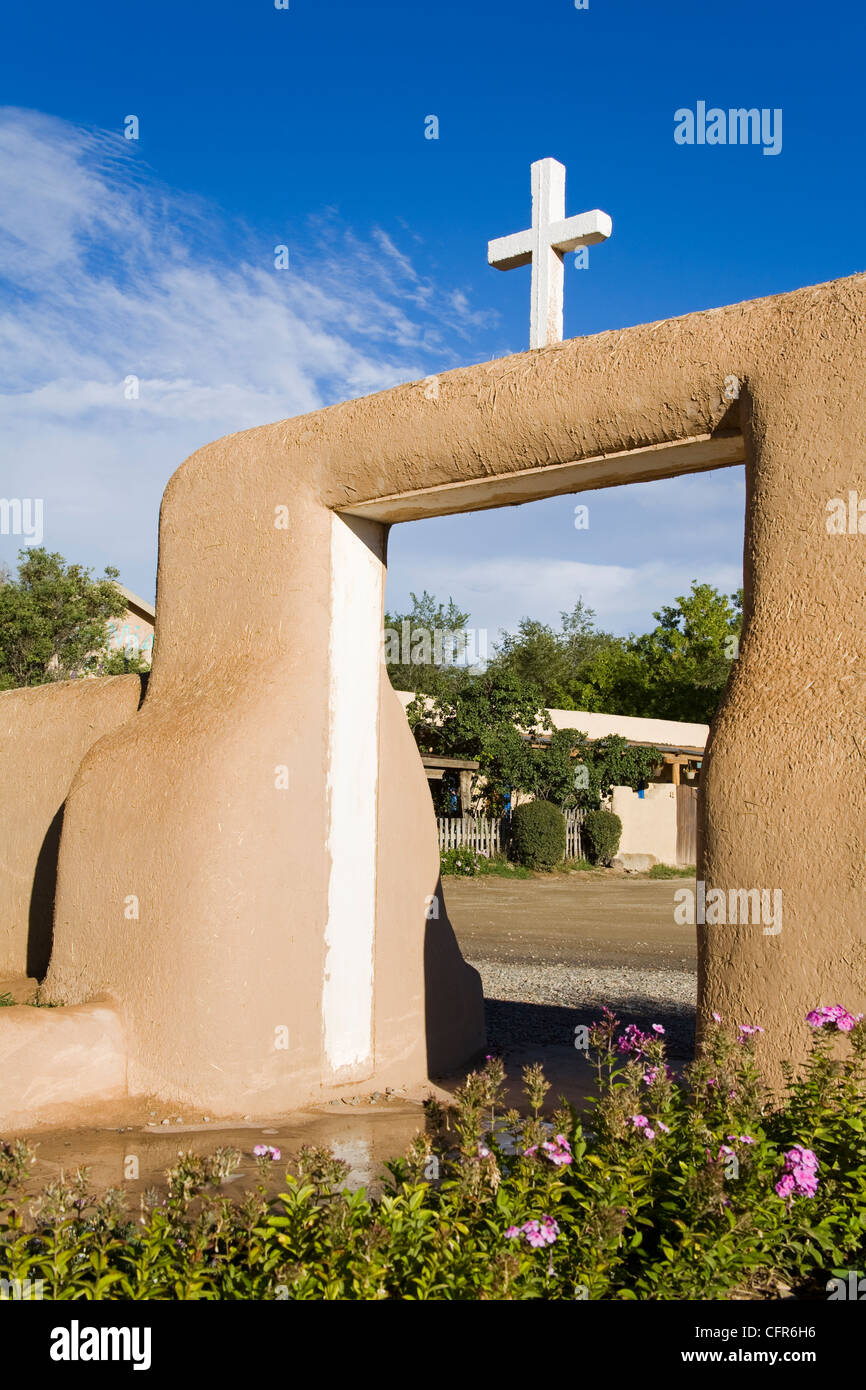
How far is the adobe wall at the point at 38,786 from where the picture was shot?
6.65 meters

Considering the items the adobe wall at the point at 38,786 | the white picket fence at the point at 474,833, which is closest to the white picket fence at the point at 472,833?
the white picket fence at the point at 474,833

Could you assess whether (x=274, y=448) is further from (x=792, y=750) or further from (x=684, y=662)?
(x=684, y=662)

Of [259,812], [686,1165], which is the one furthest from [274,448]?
[686,1165]

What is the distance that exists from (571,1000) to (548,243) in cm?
632

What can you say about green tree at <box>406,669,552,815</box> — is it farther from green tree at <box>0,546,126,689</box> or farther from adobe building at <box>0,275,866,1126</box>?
adobe building at <box>0,275,866,1126</box>

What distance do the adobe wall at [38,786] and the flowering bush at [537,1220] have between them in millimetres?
3883

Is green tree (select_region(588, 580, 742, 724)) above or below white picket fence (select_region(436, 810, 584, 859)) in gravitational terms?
above

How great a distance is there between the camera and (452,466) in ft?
16.7

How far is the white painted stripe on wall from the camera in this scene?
546 centimetres

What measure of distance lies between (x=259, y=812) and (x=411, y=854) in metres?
1.19

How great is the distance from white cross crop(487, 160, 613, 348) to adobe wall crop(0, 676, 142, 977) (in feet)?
10.5

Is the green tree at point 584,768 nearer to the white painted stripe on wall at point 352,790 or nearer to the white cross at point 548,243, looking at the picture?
the white painted stripe on wall at point 352,790

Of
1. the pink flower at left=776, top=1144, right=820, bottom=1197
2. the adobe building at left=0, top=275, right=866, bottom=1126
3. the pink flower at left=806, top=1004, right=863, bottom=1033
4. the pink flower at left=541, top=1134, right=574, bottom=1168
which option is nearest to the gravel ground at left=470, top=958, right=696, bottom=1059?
the adobe building at left=0, top=275, right=866, bottom=1126

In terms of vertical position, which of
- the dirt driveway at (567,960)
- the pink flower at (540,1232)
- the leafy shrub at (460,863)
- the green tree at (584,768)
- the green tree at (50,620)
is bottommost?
the dirt driveway at (567,960)
